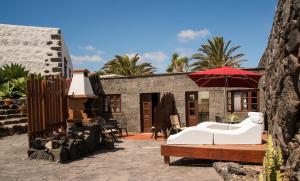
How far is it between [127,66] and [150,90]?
1857cm

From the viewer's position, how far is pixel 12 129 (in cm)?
1375

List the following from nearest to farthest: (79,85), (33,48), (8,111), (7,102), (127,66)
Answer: (79,85)
(8,111)
(7,102)
(33,48)
(127,66)

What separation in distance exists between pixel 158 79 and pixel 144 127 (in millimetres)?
2824

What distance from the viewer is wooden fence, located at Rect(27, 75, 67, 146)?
9.98 metres

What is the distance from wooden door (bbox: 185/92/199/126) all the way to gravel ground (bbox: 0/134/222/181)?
6336mm

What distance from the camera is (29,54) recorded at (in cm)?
1875

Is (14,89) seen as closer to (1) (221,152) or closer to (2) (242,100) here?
(2) (242,100)

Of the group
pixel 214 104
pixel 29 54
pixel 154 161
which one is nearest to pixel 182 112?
pixel 214 104

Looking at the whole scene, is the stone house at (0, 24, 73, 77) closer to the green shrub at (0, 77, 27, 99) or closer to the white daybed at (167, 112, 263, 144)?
the green shrub at (0, 77, 27, 99)

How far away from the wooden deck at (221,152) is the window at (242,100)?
779 centimetres

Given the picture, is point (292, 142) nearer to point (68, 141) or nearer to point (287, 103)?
point (287, 103)

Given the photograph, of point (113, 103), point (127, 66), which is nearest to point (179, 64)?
point (127, 66)

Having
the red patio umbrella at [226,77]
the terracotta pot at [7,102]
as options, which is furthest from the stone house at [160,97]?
the terracotta pot at [7,102]

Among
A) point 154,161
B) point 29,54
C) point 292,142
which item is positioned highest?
point 29,54
